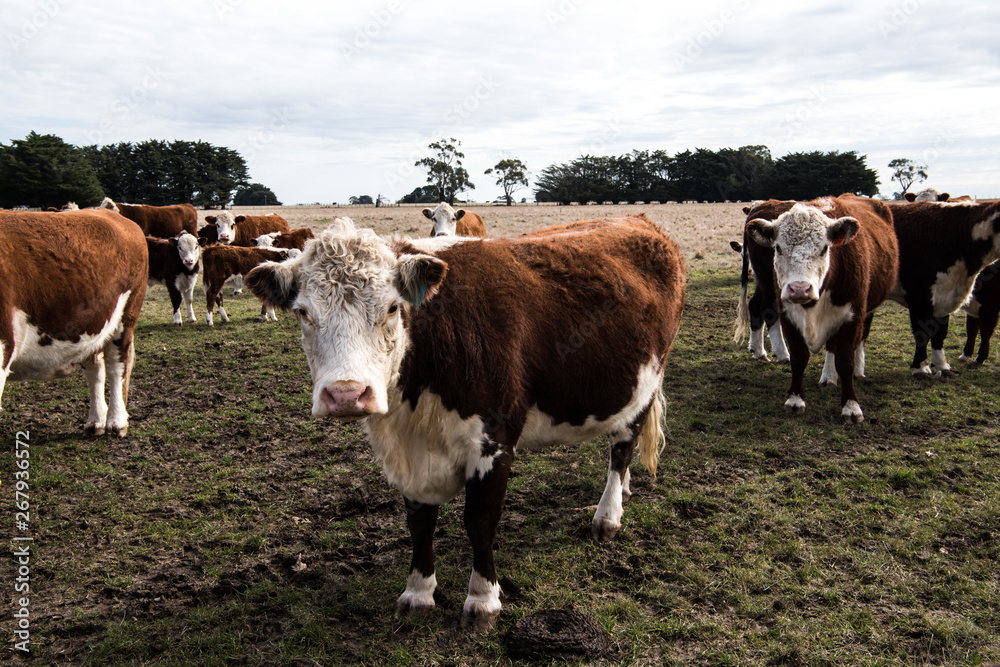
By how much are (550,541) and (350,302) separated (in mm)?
2513

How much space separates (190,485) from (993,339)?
446 inches

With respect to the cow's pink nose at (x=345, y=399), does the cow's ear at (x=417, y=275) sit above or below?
above

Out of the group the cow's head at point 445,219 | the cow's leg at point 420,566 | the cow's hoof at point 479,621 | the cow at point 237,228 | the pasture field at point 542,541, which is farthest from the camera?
the cow at point 237,228

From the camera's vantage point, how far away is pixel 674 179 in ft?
263

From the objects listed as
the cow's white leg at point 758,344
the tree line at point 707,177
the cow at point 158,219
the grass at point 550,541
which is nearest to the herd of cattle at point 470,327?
the grass at point 550,541

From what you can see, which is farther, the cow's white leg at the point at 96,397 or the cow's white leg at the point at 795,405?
the cow's white leg at the point at 795,405

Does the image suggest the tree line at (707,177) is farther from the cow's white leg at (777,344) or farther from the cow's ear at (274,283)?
the cow's ear at (274,283)

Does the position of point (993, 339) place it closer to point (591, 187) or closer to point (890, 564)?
point (890, 564)

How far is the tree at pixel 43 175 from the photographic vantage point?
3988 centimetres

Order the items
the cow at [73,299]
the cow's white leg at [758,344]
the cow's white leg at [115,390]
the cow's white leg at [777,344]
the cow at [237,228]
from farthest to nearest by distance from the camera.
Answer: the cow at [237,228]
the cow's white leg at [758,344]
the cow's white leg at [777,344]
the cow's white leg at [115,390]
the cow at [73,299]

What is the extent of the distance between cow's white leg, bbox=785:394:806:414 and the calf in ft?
31.8

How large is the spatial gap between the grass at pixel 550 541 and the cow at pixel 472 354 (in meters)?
0.47

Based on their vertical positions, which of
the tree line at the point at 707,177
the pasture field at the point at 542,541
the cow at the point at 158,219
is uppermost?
the tree line at the point at 707,177

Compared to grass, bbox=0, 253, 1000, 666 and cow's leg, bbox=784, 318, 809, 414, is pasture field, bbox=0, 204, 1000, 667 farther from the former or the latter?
cow's leg, bbox=784, 318, 809, 414
